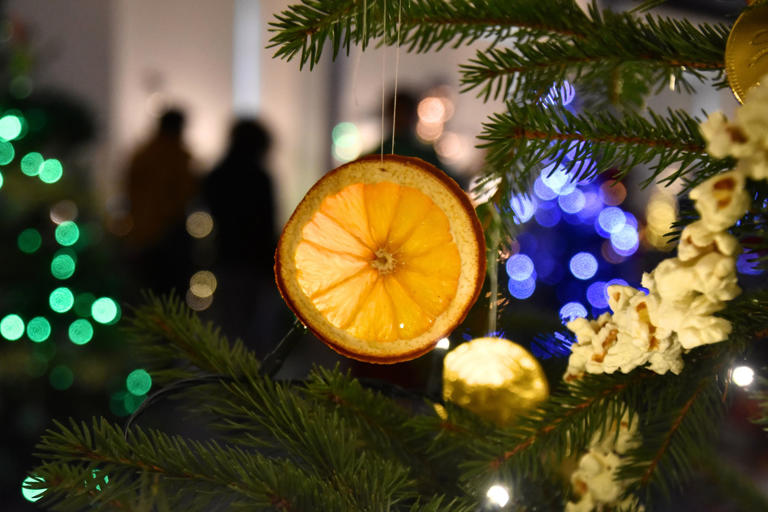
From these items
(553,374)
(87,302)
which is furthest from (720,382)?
(87,302)

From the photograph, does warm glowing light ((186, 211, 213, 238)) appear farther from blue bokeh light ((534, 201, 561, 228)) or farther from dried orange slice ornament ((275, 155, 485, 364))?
dried orange slice ornament ((275, 155, 485, 364))

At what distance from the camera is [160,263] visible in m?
3.06

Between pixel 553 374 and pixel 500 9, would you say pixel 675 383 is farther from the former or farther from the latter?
pixel 500 9

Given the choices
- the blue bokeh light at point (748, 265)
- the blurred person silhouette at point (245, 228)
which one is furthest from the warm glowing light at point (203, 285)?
the blue bokeh light at point (748, 265)

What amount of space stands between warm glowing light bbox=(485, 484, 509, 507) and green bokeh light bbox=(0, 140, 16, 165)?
6.52 feet

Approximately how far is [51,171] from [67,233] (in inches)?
8.0

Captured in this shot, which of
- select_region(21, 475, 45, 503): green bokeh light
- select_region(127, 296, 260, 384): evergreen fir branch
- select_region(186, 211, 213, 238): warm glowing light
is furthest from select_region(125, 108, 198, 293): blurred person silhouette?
select_region(21, 475, 45, 503): green bokeh light

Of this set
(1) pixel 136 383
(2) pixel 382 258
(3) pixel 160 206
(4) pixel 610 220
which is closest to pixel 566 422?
(2) pixel 382 258

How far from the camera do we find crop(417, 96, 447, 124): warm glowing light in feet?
14.8

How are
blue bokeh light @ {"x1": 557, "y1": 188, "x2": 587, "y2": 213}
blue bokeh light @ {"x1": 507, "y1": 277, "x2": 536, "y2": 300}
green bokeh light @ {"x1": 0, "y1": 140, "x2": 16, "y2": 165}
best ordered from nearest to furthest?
1. green bokeh light @ {"x1": 0, "y1": 140, "x2": 16, "y2": 165}
2. blue bokeh light @ {"x1": 507, "y1": 277, "x2": 536, "y2": 300}
3. blue bokeh light @ {"x1": 557, "y1": 188, "x2": 587, "y2": 213}

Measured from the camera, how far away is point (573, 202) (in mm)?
2678

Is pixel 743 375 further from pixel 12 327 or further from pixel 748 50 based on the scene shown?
pixel 12 327

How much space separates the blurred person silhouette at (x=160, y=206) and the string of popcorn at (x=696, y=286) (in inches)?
111

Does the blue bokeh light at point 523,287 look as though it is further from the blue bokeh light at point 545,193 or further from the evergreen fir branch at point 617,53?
the evergreen fir branch at point 617,53
